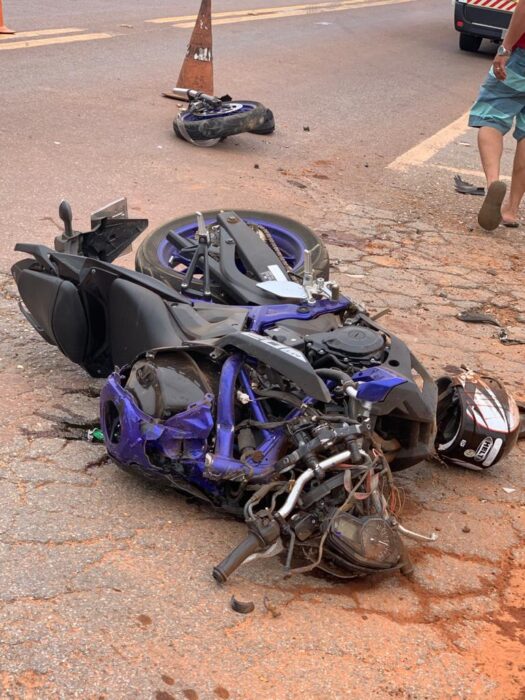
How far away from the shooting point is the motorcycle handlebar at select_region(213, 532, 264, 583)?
296cm

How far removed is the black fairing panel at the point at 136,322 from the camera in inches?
142

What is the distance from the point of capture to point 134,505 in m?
3.41

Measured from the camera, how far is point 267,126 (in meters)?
9.18

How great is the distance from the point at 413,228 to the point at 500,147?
97 centimetres

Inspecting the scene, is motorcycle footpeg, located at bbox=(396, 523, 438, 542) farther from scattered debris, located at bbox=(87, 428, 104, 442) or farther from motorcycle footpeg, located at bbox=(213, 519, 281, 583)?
scattered debris, located at bbox=(87, 428, 104, 442)

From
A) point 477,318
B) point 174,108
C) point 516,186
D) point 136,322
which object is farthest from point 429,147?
point 136,322

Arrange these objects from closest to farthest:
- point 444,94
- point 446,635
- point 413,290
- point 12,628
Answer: point 12,628
point 446,635
point 413,290
point 444,94

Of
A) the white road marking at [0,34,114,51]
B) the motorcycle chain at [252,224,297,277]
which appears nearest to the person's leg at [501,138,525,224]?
the motorcycle chain at [252,224,297,277]

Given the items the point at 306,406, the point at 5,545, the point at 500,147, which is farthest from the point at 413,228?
the point at 5,545

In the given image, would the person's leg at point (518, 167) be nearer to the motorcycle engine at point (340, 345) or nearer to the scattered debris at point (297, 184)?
the scattered debris at point (297, 184)

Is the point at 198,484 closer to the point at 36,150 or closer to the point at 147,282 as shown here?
the point at 147,282

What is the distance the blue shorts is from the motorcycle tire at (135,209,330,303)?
311cm

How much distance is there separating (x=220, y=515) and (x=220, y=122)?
19.0ft

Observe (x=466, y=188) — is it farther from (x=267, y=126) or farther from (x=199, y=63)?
(x=199, y=63)
